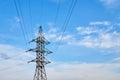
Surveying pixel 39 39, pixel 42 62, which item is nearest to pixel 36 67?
pixel 42 62

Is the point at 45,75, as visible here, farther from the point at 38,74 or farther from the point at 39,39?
the point at 39,39

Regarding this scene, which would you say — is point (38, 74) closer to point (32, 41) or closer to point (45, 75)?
point (45, 75)

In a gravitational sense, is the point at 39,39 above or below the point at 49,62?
above

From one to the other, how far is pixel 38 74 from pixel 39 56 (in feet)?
14.0

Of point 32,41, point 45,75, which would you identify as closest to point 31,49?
point 32,41

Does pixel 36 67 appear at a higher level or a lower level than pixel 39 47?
lower

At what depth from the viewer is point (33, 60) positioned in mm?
72812

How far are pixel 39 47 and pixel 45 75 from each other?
6.81 meters

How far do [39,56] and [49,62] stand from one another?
2.77 metres

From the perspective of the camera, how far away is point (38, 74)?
7100 centimetres

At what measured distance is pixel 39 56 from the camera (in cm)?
7306

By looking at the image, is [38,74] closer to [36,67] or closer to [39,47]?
[36,67]

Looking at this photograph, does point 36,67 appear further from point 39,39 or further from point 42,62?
point 39,39

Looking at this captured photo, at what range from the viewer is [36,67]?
7206 centimetres
